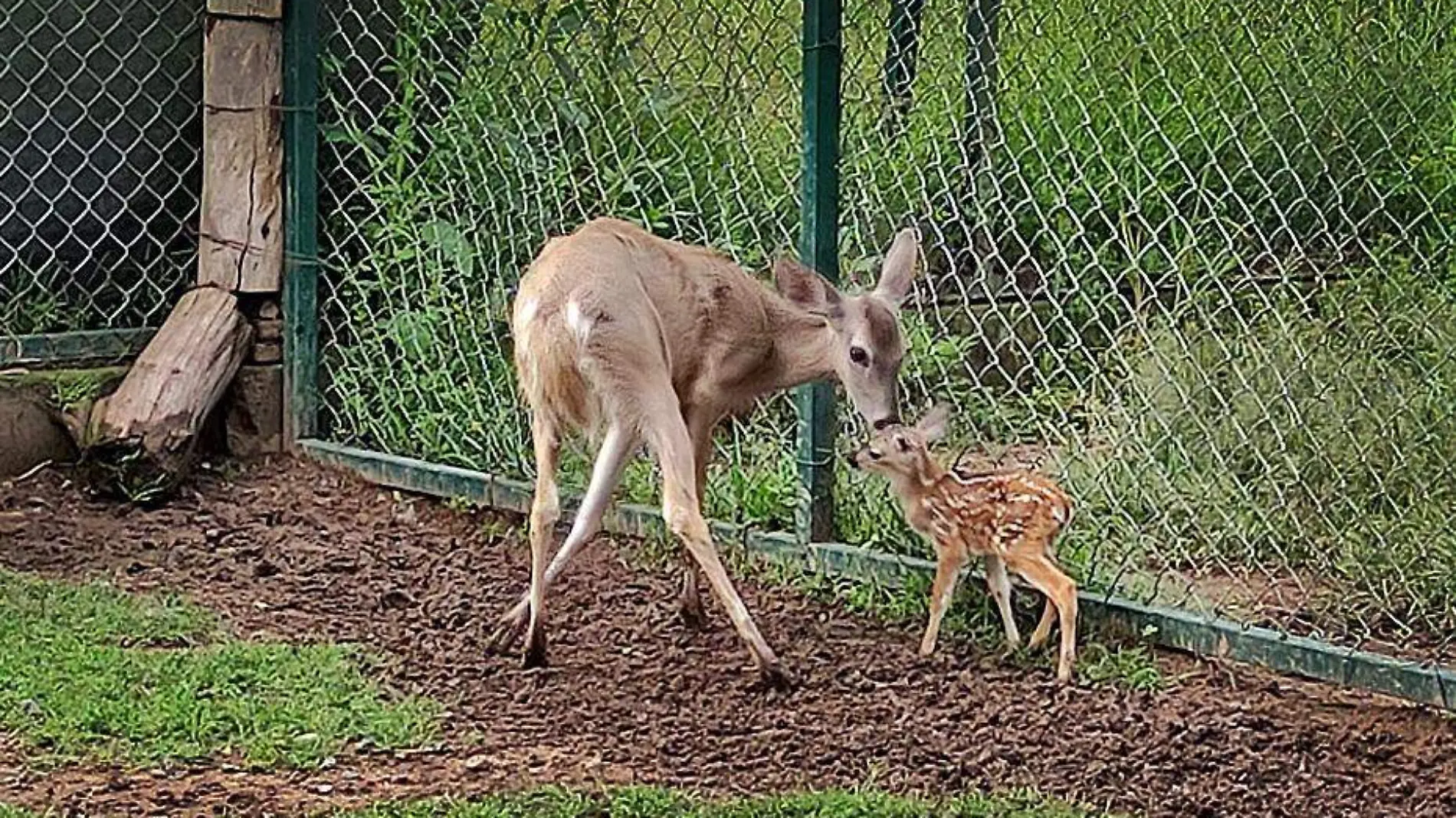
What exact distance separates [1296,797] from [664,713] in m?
1.54

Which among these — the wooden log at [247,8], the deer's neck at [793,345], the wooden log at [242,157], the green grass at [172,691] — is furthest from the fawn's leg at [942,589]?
the wooden log at [247,8]

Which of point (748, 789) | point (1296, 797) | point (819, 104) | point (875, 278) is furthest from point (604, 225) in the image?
point (1296, 797)

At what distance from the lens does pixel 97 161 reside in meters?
8.21

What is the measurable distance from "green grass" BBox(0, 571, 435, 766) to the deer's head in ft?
4.89

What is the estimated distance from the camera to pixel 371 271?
8.41 m

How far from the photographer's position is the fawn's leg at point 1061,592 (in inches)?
237

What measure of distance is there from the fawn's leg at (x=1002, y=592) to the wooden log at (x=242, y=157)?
3.27 meters

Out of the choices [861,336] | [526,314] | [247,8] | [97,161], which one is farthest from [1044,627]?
[97,161]

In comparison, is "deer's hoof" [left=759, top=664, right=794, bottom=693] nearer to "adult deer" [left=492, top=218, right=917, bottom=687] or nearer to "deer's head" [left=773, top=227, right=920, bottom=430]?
"adult deer" [left=492, top=218, right=917, bottom=687]

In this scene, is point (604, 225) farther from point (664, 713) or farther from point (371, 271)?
point (371, 271)

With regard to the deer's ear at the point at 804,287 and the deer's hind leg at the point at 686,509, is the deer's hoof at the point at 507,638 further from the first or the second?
the deer's ear at the point at 804,287

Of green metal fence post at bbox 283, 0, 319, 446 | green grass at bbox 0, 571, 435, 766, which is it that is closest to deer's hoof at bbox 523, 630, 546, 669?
green grass at bbox 0, 571, 435, 766

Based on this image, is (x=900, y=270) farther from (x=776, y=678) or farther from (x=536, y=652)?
(x=536, y=652)

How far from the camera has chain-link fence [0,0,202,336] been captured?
805cm
